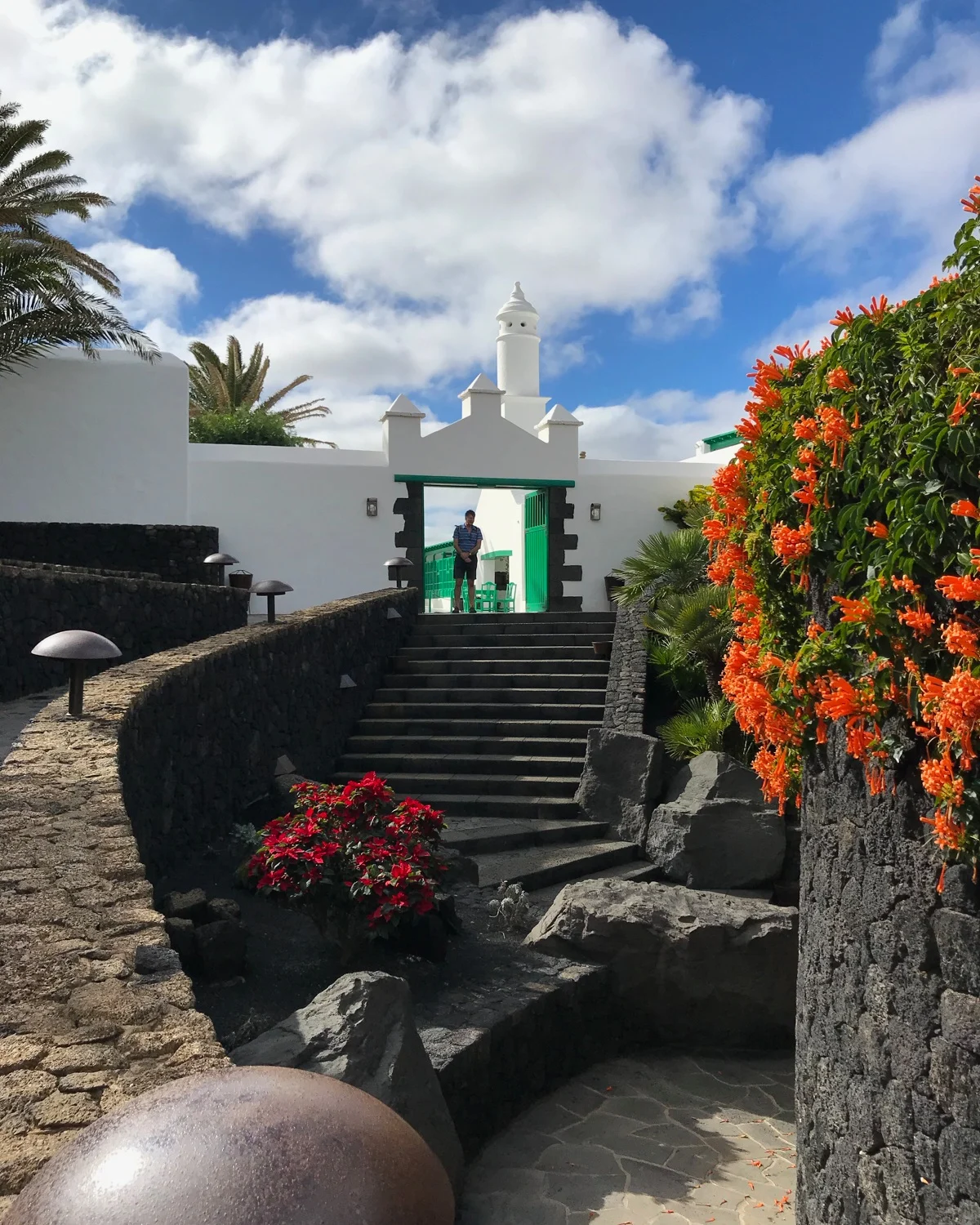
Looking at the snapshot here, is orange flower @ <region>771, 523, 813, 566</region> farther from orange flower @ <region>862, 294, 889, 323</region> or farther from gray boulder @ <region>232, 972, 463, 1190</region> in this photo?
gray boulder @ <region>232, 972, 463, 1190</region>

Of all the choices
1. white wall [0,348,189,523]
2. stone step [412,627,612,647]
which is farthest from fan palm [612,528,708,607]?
white wall [0,348,189,523]

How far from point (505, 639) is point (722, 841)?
5245 mm

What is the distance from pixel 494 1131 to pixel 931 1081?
105 inches

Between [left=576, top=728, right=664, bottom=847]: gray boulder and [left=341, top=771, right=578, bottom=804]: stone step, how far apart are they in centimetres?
33

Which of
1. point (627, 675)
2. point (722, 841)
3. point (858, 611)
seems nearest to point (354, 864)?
point (722, 841)

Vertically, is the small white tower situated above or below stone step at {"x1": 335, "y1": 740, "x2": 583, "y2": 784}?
above

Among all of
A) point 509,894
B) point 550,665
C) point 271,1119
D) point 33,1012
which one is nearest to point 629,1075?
point 509,894

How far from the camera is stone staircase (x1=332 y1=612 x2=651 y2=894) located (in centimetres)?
840

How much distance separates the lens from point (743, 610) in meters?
4.29

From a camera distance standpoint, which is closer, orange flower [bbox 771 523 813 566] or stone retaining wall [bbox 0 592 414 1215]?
stone retaining wall [bbox 0 592 414 1215]

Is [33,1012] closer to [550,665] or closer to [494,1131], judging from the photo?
[494,1131]

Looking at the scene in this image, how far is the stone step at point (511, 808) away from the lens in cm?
912

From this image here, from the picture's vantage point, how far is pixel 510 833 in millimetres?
8492

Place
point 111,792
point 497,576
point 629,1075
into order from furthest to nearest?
1. point 497,576
2. point 629,1075
3. point 111,792
